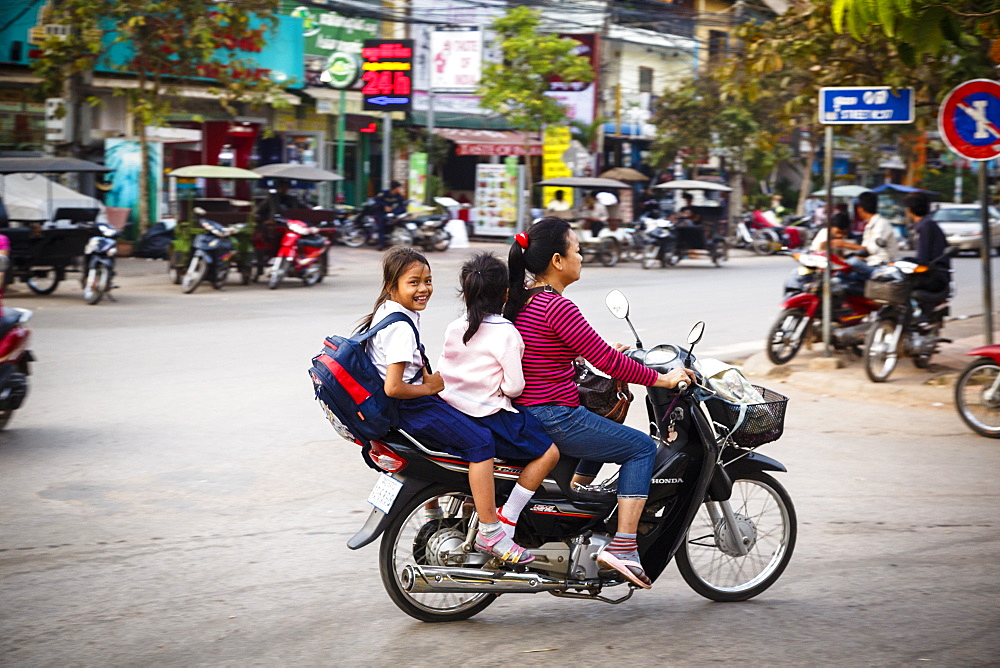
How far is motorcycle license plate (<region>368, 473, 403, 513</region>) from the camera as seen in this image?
3.97m

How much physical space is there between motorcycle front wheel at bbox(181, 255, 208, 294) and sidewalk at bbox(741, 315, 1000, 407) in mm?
9074

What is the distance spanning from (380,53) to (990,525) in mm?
24151

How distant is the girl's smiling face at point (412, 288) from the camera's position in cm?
409

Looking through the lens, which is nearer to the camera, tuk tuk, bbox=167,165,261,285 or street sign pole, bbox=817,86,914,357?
street sign pole, bbox=817,86,914,357

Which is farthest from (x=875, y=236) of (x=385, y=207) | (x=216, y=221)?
(x=385, y=207)

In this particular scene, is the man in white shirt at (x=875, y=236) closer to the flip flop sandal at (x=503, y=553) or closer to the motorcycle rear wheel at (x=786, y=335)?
the motorcycle rear wheel at (x=786, y=335)

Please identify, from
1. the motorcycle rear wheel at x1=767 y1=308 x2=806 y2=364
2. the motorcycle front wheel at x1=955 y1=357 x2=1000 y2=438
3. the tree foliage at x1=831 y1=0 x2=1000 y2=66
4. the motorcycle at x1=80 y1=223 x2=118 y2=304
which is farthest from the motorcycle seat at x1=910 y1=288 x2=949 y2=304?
the motorcycle at x1=80 y1=223 x2=118 y2=304

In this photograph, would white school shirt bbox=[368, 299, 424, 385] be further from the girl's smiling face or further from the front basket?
the front basket

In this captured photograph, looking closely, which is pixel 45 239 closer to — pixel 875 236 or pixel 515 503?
pixel 875 236

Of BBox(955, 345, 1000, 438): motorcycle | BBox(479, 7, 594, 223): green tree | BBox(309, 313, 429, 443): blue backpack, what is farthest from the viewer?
BBox(479, 7, 594, 223): green tree

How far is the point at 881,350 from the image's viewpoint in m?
10.1

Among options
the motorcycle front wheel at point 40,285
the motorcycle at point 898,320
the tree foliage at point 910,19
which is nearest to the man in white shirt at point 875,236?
the motorcycle at point 898,320

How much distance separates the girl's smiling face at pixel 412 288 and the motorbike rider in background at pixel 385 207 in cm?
2272

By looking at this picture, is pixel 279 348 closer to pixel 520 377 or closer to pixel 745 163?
pixel 520 377
